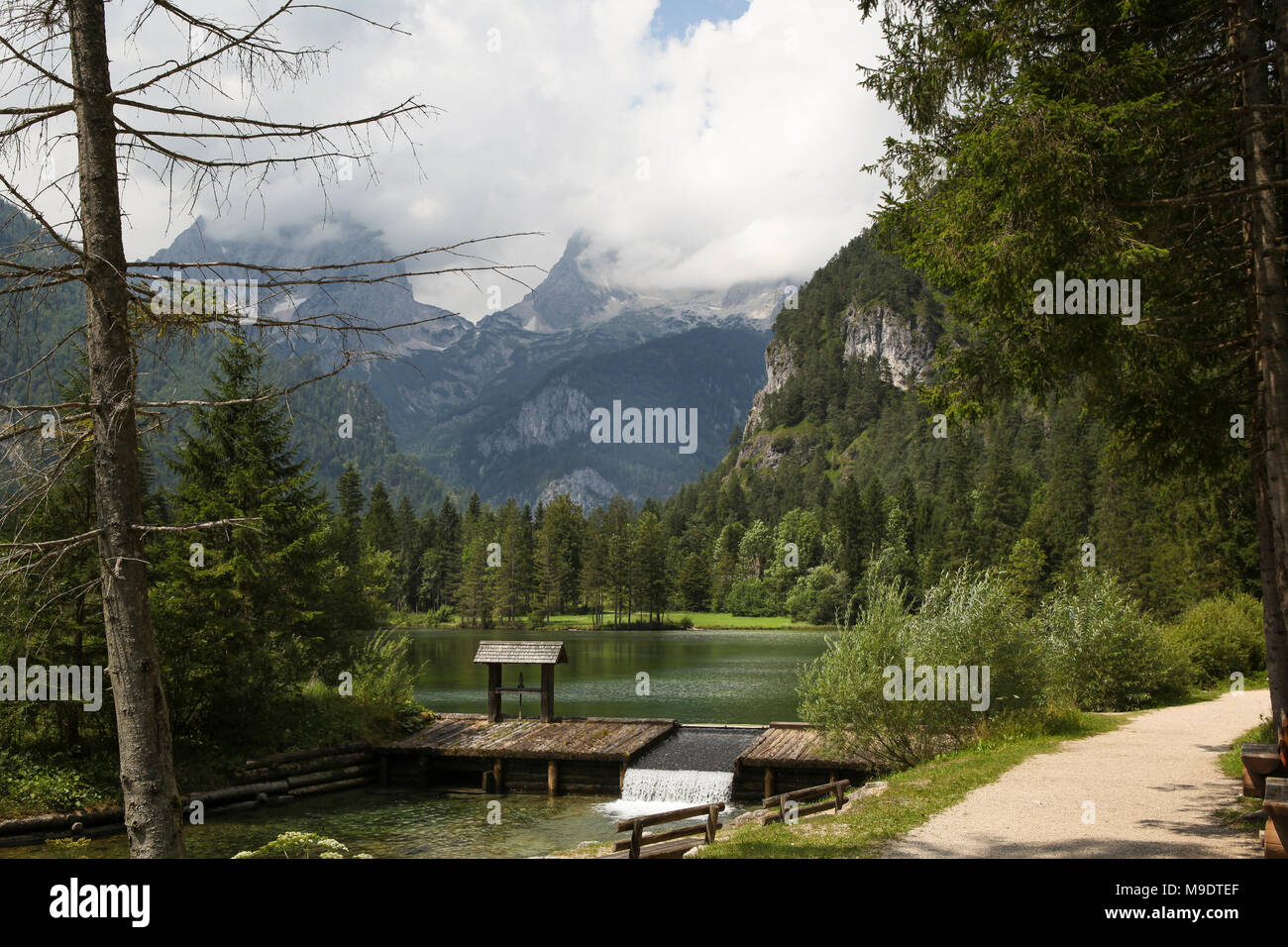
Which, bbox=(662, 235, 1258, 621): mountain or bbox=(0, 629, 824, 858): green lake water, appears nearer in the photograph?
bbox=(0, 629, 824, 858): green lake water

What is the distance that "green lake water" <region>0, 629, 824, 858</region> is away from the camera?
1877 centimetres

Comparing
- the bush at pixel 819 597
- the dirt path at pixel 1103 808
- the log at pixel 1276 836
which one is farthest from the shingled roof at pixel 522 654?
the bush at pixel 819 597

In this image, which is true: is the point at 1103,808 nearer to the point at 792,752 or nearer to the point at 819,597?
the point at 792,752

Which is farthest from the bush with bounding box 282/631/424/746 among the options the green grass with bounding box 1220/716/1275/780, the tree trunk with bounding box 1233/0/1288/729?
the tree trunk with bounding box 1233/0/1288/729

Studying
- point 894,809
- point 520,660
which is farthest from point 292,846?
point 520,660

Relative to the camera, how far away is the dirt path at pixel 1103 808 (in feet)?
32.4

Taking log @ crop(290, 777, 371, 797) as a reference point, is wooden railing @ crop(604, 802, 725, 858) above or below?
above

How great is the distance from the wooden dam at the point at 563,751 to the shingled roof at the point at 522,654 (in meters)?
0.03

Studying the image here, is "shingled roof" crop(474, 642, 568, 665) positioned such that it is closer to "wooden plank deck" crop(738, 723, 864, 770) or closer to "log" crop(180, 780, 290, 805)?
"log" crop(180, 780, 290, 805)

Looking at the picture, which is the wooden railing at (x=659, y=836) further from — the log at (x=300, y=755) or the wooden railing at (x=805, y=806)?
the log at (x=300, y=755)

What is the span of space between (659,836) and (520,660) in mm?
15952

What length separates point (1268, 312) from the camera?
34.1ft

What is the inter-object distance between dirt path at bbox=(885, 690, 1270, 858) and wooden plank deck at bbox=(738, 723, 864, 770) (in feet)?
18.5
